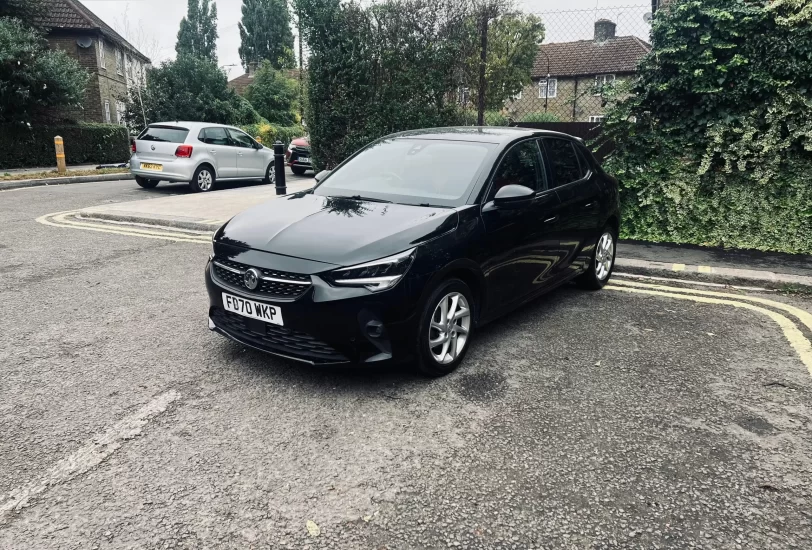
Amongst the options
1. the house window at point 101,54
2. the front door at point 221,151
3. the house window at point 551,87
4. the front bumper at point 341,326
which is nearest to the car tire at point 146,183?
the front door at point 221,151

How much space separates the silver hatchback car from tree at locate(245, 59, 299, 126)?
23.3 meters

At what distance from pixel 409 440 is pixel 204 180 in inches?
487

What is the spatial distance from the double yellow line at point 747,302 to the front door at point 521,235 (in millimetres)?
1510

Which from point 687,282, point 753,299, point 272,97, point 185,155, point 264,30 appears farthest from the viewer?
point 264,30

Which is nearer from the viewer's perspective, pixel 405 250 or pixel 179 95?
pixel 405 250

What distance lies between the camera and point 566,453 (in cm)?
307

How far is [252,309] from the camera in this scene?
3.72m

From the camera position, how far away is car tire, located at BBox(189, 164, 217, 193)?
1390 centimetres

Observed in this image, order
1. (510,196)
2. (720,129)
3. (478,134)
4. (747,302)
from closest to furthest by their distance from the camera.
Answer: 1. (510,196)
2. (478,134)
3. (747,302)
4. (720,129)

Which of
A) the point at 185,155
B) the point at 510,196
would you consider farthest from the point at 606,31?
the point at 510,196

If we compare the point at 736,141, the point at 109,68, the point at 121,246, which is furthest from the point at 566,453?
the point at 109,68

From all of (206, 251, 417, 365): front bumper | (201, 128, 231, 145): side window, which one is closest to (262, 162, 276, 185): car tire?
(201, 128, 231, 145): side window

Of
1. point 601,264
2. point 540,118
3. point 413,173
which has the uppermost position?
point 540,118

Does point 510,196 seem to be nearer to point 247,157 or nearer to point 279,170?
point 279,170
